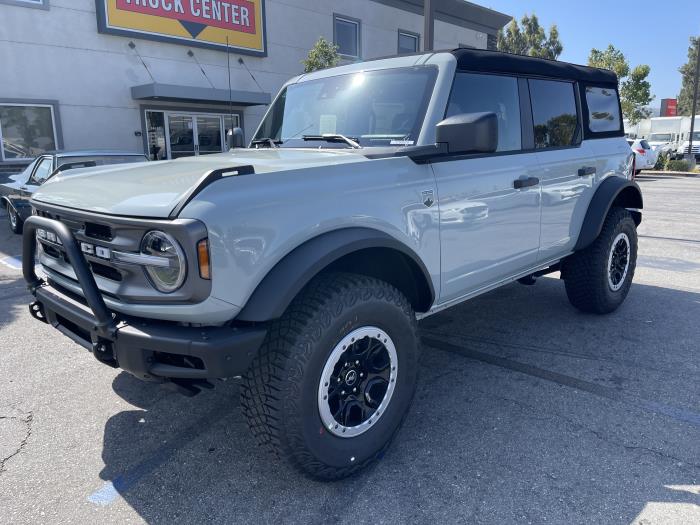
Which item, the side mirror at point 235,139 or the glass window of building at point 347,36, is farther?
the glass window of building at point 347,36

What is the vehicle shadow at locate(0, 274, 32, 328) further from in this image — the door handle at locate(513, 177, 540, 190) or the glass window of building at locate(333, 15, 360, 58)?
the glass window of building at locate(333, 15, 360, 58)

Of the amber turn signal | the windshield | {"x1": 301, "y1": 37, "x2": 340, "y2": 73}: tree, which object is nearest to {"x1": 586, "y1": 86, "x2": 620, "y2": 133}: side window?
the windshield

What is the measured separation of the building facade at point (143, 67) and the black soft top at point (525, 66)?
441 inches

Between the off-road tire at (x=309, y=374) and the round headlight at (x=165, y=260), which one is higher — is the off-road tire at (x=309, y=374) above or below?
below

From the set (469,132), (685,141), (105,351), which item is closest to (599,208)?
(469,132)

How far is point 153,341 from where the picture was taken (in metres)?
2.12

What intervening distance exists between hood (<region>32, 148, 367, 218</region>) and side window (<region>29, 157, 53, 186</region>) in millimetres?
6426

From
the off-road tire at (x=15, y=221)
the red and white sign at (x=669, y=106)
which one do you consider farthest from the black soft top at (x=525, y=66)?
the red and white sign at (x=669, y=106)

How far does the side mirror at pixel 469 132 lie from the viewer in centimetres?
267

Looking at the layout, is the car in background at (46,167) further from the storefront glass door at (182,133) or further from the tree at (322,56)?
the tree at (322,56)

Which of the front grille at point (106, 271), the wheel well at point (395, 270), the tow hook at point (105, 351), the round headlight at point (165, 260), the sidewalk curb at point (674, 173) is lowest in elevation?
the sidewalk curb at point (674, 173)

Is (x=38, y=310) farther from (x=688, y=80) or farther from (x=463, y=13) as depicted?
(x=688, y=80)

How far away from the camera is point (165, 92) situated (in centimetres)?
1343

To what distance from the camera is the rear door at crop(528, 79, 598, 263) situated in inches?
153
